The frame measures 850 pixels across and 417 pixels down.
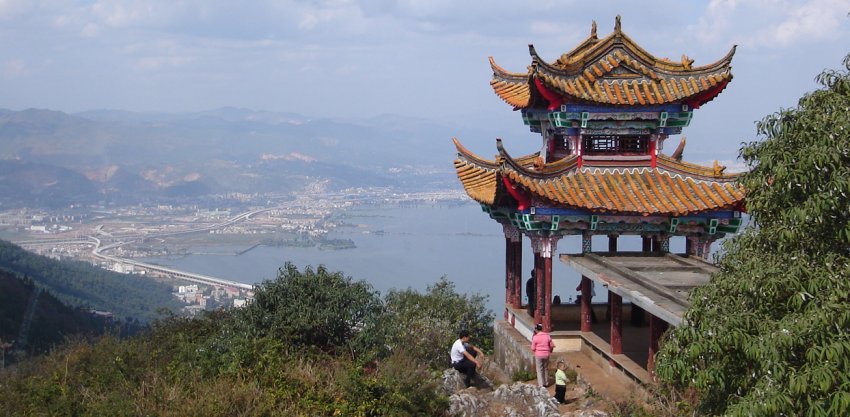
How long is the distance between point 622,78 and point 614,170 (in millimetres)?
1803

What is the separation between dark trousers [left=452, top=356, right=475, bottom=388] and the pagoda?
2.26m

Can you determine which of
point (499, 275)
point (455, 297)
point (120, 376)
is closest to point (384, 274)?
point (499, 275)

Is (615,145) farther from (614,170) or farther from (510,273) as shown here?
(510,273)

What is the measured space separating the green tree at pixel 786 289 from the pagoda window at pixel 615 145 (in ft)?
29.4

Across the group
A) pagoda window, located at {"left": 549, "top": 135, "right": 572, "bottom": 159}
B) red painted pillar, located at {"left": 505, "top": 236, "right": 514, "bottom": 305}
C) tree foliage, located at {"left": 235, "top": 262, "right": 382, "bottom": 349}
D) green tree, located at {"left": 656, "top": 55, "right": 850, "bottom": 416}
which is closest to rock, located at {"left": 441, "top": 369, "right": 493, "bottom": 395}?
tree foliage, located at {"left": 235, "top": 262, "right": 382, "bottom": 349}

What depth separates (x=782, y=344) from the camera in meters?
7.37

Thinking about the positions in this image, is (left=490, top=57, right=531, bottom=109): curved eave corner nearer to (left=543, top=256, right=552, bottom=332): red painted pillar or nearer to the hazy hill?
Result: (left=543, top=256, right=552, bottom=332): red painted pillar

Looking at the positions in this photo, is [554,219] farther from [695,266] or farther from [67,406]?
[67,406]

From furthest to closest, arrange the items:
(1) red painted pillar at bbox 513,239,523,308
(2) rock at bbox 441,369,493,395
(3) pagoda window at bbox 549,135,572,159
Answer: (1) red painted pillar at bbox 513,239,523,308, (3) pagoda window at bbox 549,135,572,159, (2) rock at bbox 441,369,493,395

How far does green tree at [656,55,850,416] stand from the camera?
7250 mm

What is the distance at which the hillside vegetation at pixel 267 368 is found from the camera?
1206cm

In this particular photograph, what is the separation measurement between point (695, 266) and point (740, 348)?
808 centimetres

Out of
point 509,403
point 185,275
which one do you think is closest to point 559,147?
point 509,403

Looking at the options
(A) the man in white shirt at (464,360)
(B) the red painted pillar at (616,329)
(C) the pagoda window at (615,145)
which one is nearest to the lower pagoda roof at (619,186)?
(C) the pagoda window at (615,145)
